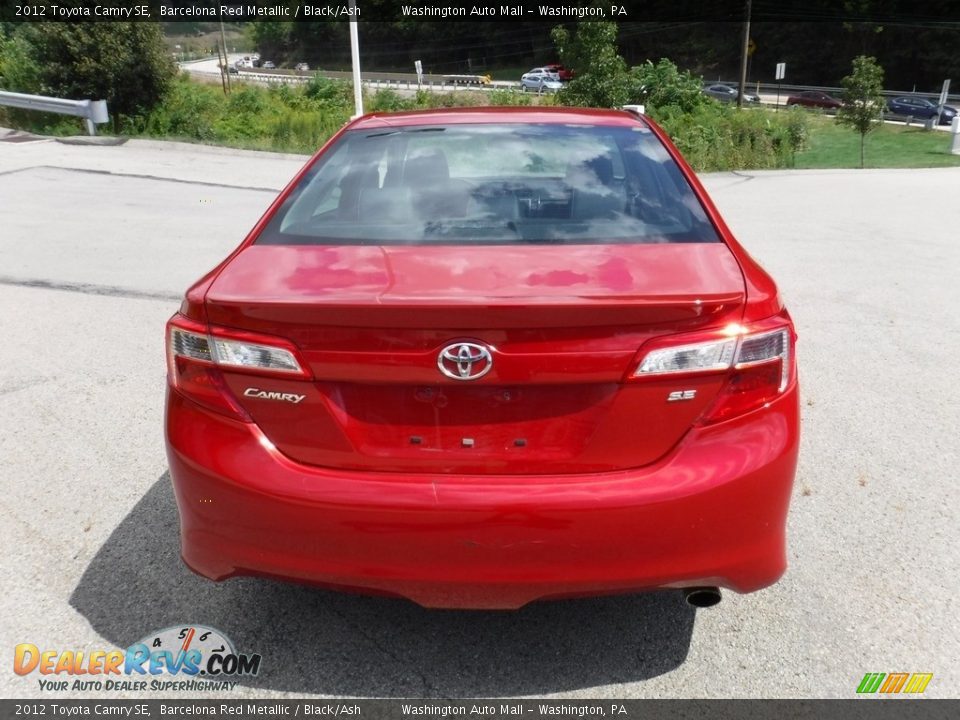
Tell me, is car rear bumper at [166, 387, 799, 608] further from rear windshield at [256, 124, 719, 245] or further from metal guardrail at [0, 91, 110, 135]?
metal guardrail at [0, 91, 110, 135]

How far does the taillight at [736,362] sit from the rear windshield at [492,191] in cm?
46

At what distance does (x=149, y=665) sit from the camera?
2.60m

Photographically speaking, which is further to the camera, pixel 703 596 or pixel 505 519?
pixel 703 596

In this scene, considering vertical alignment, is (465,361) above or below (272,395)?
above

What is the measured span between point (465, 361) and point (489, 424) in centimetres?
19

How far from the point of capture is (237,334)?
2.19 metres

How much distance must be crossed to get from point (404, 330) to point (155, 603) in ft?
5.04

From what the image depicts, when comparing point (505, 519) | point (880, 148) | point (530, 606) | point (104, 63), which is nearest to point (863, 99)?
point (880, 148)

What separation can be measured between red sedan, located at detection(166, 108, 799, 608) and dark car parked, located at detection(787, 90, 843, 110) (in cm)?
5762

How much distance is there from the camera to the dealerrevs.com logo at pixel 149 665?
8.29ft

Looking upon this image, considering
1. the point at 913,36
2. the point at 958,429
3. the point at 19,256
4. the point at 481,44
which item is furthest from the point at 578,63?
the point at 481,44

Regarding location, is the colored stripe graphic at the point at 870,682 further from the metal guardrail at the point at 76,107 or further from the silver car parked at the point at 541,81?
the silver car parked at the point at 541,81

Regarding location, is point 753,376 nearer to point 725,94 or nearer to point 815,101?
point 815,101

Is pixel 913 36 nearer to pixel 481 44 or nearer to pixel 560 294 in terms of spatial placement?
pixel 481 44
